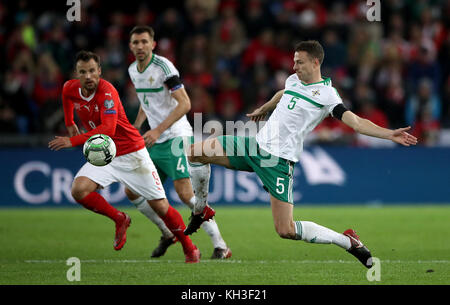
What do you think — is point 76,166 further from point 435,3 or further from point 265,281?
point 435,3

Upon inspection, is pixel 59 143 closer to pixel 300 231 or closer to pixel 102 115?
pixel 102 115

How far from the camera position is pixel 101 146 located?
7.78m

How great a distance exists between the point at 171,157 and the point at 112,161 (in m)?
0.97

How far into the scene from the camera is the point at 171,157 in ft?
30.1

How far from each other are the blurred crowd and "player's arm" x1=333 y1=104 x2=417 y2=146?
794 cm

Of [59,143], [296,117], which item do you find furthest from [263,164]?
[59,143]

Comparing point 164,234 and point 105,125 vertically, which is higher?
point 105,125

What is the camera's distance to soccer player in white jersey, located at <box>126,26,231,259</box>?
29.1ft

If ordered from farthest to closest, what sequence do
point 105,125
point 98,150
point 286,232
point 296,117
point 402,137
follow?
point 105,125 → point 98,150 → point 296,117 → point 286,232 → point 402,137

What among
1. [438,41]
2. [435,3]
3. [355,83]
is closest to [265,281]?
[355,83]

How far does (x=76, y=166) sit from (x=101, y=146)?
7.05 meters

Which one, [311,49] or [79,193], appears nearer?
[311,49]

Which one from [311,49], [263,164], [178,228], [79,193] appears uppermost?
[311,49]

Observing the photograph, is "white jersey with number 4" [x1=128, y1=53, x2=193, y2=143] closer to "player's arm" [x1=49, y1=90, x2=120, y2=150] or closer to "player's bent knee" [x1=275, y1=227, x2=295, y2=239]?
"player's arm" [x1=49, y1=90, x2=120, y2=150]
